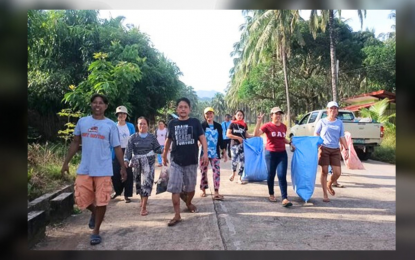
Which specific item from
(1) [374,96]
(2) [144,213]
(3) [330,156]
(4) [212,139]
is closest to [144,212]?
(2) [144,213]

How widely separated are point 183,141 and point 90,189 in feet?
4.35

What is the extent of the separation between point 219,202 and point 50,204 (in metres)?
2.53

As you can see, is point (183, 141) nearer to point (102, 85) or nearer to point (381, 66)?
point (102, 85)

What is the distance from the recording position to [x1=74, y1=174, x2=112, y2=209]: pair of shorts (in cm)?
402

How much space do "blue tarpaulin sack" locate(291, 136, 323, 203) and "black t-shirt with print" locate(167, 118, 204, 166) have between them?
1.84 m

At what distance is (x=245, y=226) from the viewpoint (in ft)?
14.5

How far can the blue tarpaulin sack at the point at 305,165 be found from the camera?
5.49m

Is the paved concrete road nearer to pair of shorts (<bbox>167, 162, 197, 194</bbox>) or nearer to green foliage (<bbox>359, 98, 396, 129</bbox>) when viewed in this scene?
pair of shorts (<bbox>167, 162, 197, 194</bbox>)

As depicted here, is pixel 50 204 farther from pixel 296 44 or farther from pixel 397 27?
pixel 296 44

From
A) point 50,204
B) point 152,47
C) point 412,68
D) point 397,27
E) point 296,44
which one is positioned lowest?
point 50,204

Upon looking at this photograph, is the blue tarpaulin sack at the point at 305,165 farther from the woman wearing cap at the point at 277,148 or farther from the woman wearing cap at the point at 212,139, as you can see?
the woman wearing cap at the point at 212,139

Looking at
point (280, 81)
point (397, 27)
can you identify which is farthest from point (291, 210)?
point (280, 81)

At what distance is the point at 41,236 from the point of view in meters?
4.13

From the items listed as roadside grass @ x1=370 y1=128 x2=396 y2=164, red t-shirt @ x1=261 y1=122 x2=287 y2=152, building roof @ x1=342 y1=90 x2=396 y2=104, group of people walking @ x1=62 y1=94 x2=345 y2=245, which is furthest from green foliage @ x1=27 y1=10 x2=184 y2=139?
building roof @ x1=342 y1=90 x2=396 y2=104
